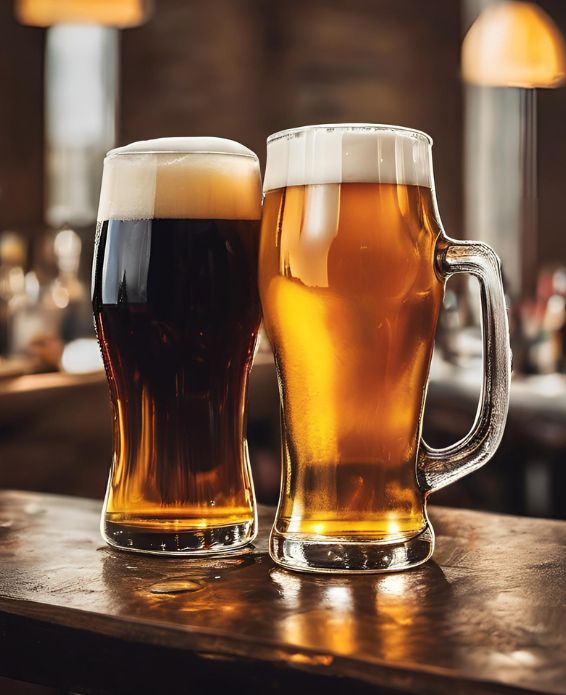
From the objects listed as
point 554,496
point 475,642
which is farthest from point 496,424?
point 554,496

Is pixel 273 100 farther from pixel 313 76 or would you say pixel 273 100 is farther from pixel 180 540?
pixel 180 540

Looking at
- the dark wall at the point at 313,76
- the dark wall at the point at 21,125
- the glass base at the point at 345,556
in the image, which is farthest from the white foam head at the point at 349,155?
the dark wall at the point at 313,76

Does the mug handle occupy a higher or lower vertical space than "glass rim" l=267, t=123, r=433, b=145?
lower

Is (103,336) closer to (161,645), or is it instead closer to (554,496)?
(161,645)

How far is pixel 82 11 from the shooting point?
3.95 m

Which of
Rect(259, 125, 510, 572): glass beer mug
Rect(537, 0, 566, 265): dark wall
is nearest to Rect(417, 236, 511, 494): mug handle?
Rect(259, 125, 510, 572): glass beer mug

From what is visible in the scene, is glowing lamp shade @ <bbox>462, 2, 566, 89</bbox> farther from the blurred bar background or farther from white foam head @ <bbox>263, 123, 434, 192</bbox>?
white foam head @ <bbox>263, 123, 434, 192</bbox>

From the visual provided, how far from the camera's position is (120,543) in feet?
2.40

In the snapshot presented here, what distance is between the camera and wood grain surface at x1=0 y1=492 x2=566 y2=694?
473 mm

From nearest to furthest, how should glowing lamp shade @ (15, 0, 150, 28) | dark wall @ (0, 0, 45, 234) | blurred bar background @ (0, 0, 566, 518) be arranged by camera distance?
glowing lamp shade @ (15, 0, 150, 28) → dark wall @ (0, 0, 45, 234) → blurred bar background @ (0, 0, 566, 518)

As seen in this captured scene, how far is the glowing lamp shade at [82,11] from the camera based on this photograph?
394 cm

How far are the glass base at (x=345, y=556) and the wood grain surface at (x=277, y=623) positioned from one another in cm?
1

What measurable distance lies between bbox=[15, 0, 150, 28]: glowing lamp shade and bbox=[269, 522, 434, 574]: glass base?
3636mm

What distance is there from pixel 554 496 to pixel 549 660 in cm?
247
